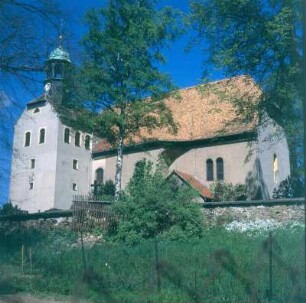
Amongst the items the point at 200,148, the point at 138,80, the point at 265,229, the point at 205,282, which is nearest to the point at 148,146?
the point at 200,148

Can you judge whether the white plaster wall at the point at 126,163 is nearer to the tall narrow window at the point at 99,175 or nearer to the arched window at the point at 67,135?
the tall narrow window at the point at 99,175

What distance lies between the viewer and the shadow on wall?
3128 cm

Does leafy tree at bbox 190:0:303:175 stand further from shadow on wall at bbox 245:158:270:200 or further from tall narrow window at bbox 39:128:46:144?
tall narrow window at bbox 39:128:46:144

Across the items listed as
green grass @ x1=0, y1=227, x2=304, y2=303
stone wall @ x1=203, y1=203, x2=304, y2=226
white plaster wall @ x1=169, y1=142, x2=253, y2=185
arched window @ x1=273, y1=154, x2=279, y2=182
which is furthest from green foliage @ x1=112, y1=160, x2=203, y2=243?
arched window @ x1=273, y1=154, x2=279, y2=182

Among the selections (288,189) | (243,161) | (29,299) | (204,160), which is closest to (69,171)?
(204,160)

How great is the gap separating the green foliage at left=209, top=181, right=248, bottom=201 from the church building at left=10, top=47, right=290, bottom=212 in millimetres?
600

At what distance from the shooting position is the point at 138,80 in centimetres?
2814

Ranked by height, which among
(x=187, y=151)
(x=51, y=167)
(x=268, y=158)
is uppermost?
(x=187, y=151)

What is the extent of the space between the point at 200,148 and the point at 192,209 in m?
14.6

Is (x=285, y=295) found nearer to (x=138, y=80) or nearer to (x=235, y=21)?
(x=235, y=21)

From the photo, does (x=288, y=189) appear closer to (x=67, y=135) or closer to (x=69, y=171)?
(x=69, y=171)

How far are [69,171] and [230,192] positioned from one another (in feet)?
55.8

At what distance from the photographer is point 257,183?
103ft

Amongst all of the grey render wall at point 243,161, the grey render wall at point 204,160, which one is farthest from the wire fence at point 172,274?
the grey render wall at point 204,160
